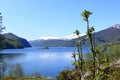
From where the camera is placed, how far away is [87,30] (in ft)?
42.2

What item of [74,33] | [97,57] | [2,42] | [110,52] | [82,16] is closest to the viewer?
[97,57]

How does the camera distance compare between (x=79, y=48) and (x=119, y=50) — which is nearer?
(x=79, y=48)

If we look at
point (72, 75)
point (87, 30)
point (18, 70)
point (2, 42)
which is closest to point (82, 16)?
point (87, 30)

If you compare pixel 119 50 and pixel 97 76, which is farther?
pixel 119 50

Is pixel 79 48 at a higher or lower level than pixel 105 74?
higher

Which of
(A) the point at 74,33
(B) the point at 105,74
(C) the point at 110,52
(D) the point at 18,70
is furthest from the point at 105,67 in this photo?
(C) the point at 110,52

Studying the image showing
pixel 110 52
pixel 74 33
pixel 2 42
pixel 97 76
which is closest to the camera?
pixel 97 76

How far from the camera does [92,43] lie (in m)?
12.3

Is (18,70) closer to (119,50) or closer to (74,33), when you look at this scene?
(119,50)

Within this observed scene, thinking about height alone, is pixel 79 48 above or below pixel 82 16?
below

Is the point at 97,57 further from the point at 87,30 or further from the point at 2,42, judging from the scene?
the point at 2,42

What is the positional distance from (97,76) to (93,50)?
54.2 inches

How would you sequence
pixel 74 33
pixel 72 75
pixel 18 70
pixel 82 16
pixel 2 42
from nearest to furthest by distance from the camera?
pixel 82 16 → pixel 74 33 → pixel 2 42 → pixel 72 75 → pixel 18 70

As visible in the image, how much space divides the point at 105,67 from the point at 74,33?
13.9 feet
